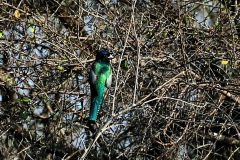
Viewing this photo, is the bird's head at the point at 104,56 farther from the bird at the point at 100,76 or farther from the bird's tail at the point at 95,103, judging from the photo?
the bird's tail at the point at 95,103

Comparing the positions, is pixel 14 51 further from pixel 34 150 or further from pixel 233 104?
pixel 233 104

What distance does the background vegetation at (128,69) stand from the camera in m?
5.64

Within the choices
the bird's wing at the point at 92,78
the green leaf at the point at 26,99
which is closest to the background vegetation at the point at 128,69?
the green leaf at the point at 26,99

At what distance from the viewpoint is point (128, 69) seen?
5461mm

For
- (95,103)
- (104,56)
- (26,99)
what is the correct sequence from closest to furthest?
1. (95,103)
2. (104,56)
3. (26,99)

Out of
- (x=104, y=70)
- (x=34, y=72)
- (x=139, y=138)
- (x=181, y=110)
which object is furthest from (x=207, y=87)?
(x=34, y=72)

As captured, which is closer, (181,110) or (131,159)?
(181,110)

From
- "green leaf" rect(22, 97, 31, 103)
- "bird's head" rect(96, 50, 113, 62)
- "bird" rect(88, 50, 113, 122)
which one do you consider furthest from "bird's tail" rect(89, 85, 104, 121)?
"green leaf" rect(22, 97, 31, 103)

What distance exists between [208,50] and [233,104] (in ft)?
2.18

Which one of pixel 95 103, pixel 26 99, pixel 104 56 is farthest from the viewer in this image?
pixel 26 99

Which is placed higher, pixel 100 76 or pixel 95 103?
pixel 100 76

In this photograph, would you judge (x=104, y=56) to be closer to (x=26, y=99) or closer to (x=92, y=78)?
(x=92, y=78)

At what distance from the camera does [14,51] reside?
5.82 m

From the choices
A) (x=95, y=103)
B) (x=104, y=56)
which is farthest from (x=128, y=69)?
(x=95, y=103)
